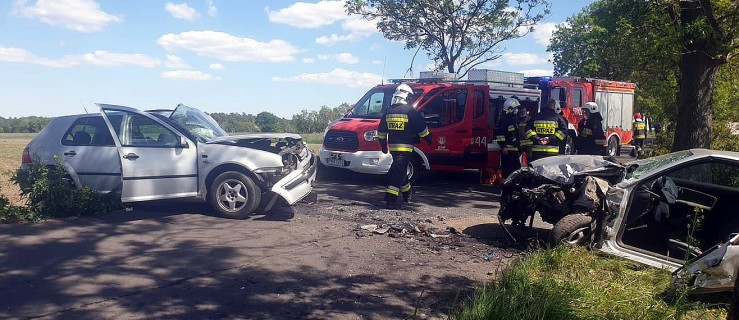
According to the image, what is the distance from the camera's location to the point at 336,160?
11445 millimetres

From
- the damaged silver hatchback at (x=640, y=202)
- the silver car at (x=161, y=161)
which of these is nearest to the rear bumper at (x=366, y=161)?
the silver car at (x=161, y=161)

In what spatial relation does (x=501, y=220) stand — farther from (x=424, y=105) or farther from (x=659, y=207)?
(x=424, y=105)

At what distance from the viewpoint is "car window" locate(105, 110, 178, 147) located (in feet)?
25.8

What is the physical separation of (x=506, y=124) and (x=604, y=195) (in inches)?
218

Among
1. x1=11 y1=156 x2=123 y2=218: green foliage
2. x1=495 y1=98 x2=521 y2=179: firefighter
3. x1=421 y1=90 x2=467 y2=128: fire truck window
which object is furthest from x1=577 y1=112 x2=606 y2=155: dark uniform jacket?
x1=11 y1=156 x2=123 y2=218: green foliage

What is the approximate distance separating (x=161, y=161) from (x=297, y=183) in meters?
1.89

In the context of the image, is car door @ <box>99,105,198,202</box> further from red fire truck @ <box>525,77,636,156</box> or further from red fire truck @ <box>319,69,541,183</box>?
red fire truck @ <box>525,77,636,156</box>

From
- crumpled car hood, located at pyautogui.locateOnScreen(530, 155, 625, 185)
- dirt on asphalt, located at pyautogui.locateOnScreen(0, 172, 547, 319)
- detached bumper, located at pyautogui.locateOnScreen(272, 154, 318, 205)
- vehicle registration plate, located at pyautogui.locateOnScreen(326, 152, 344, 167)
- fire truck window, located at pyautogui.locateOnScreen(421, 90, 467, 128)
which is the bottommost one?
dirt on asphalt, located at pyautogui.locateOnScreen(0, 172, 547, 319)

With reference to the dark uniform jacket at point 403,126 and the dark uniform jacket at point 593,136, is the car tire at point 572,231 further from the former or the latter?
the dark uniform jacket at point 593,136

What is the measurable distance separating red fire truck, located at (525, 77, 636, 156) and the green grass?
1109cm

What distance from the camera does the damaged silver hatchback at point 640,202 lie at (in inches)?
217

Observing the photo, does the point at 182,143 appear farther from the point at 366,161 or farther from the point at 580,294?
the point at 580,294

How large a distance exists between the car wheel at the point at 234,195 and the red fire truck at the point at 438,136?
3561mm

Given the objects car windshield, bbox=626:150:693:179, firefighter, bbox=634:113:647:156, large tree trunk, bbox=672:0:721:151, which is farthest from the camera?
firefighter, bbox=634:113:647:156
